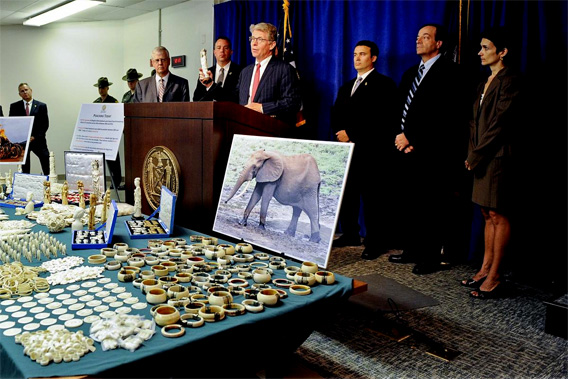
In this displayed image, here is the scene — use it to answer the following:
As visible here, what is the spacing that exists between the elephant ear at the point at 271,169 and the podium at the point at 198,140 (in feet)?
1.06

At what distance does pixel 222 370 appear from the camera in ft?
3.85

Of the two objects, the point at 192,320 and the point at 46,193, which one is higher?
the point at 46,193

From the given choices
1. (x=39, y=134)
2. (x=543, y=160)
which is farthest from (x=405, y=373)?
(x=39, y=134)

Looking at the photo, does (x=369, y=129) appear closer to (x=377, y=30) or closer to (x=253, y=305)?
(x=377, y=30)

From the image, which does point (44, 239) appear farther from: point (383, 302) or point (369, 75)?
→ point (369, 75)

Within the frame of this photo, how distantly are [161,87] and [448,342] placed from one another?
276 centimetres

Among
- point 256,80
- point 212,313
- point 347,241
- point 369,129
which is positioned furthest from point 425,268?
point 212,313

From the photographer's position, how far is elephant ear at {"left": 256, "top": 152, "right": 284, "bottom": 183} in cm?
177

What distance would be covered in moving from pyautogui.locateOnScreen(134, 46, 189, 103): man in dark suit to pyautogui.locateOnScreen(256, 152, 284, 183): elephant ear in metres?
1.98

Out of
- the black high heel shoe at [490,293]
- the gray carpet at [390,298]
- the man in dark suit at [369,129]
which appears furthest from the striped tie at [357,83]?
the black high heel shoe at [490,293]

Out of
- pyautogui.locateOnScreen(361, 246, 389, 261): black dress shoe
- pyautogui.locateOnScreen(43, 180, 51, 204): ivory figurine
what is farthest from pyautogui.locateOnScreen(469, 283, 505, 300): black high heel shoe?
pyautogui.locateOnScreen(43, 180, 51, 204): ivory figurine

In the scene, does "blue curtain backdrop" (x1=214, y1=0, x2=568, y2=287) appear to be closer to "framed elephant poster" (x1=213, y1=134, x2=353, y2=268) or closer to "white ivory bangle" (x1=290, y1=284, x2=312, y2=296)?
"framed elephant poster" (x1=213, y1=134, x2=353, y2=268)

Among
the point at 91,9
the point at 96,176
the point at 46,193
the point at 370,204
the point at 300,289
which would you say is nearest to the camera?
the point at 300,289

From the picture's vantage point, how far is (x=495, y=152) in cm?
295
